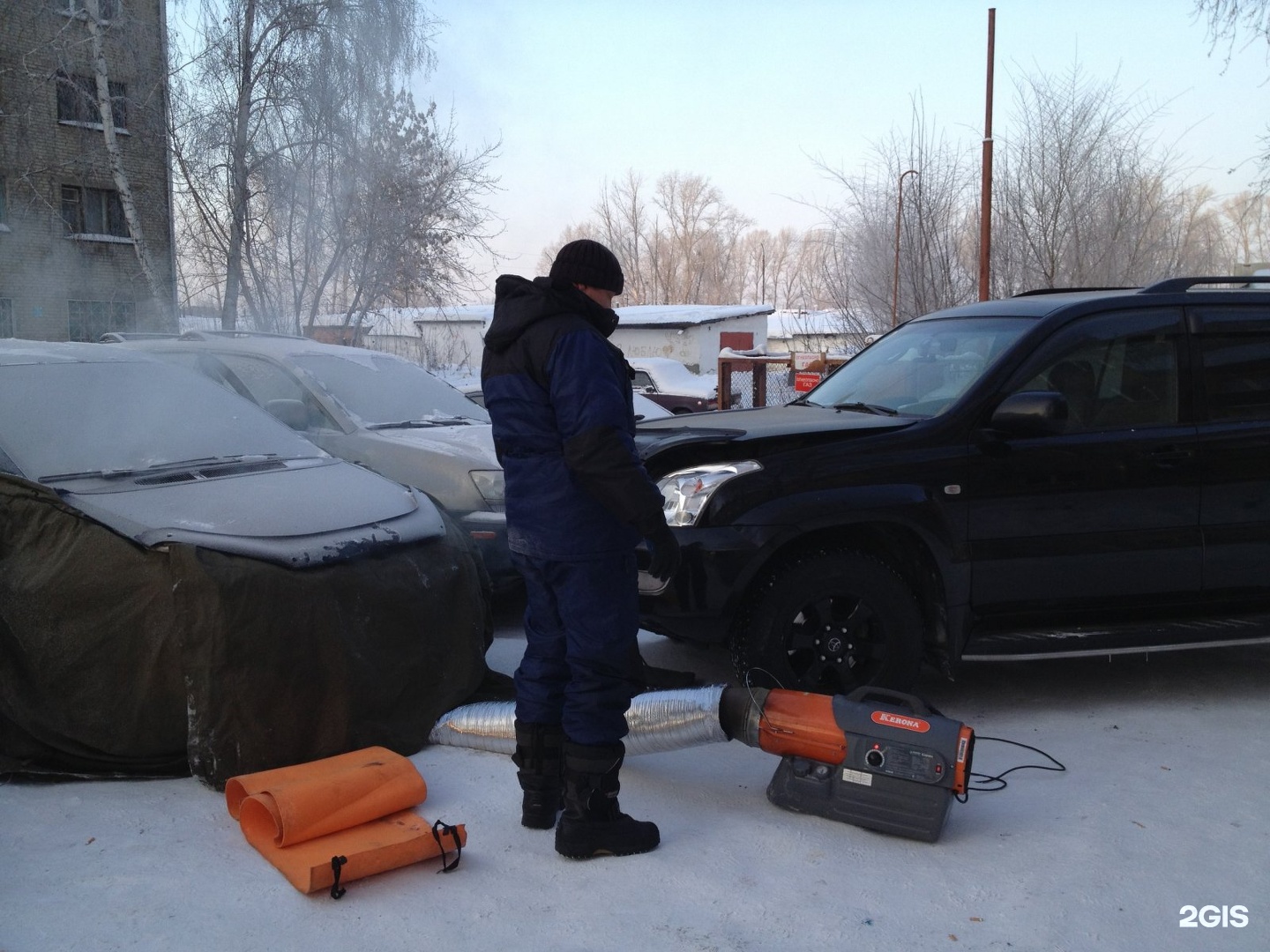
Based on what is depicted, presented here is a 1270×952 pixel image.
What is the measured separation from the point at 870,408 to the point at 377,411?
11.0 feet

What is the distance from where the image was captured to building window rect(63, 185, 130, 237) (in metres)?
16.6

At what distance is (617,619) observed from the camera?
323 centimetres

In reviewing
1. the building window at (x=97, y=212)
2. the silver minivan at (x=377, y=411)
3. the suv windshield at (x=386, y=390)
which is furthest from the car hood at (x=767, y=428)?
the building window at (x=97, y=212)

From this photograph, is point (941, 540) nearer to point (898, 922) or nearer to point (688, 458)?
point (688, 458)

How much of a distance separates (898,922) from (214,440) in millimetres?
3445

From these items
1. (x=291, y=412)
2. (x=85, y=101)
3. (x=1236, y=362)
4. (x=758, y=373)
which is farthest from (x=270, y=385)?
(x=85, y=101)

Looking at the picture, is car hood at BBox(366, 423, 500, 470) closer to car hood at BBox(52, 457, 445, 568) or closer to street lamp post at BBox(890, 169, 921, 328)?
car hood at BBox(52, 457, 445, 568)

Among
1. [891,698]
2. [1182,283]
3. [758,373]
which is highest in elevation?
[1182,283]

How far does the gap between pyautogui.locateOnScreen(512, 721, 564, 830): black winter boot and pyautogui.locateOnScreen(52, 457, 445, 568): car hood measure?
42.5 inches

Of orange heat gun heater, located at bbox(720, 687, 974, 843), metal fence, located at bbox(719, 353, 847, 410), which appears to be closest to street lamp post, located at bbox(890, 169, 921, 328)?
metal fence, located at bbox(719, 353, 847, 410)

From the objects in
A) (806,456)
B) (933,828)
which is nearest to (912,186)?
(806,456)

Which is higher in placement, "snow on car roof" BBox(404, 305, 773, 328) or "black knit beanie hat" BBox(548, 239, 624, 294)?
"snow on car roof" BBox(404, 305, 773, 328)

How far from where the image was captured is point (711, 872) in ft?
10.4

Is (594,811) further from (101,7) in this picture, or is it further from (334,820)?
(101,7)
